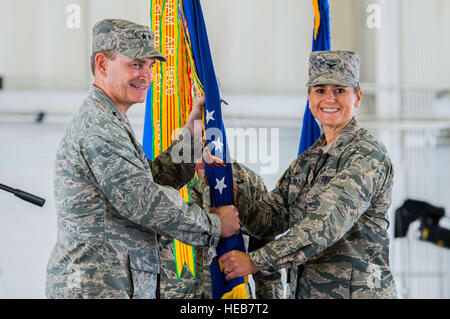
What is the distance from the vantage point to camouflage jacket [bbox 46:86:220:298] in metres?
1.83

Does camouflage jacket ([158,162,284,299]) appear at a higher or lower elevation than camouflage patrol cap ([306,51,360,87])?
lower

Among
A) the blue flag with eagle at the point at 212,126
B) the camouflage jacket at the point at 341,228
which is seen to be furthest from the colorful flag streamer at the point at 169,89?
the camouflage jacket at the point at 341,228

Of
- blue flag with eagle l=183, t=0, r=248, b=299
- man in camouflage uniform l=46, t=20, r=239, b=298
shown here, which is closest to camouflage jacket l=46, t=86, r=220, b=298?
man in camouflage uniform l=46, t=20, r=239, b=298

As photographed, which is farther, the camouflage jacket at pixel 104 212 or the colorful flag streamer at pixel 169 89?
the colorful flag streamer at pixel 169 89

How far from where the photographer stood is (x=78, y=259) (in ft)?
6.06

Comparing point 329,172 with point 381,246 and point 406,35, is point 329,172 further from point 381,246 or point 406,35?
point 406,35

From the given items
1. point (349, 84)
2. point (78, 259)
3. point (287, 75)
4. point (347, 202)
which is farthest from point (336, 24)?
point (78, 259)

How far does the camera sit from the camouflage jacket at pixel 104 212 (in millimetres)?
1832

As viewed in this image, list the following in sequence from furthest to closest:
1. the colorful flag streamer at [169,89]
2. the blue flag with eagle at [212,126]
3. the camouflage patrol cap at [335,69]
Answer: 1. the colorful flag streamer at [169,89]
2. the blue flag with eagle at [212,126]
3. the camouflage patrol cap at [335,69]

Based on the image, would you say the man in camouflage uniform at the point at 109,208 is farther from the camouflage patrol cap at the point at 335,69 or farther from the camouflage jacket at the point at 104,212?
the camouflage patrol cap at the point at 335,69

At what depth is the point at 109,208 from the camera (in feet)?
6.20

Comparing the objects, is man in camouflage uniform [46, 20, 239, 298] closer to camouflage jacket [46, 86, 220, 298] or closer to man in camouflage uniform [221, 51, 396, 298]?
camouflage jacket [46, 86, 220, 298]

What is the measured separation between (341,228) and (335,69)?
0.65m

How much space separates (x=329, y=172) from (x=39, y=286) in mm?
4295
